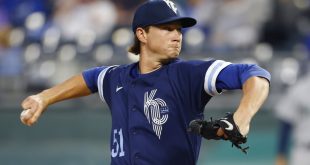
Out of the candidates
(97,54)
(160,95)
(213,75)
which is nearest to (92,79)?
(160,95)

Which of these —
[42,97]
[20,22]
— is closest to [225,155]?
[20,22]

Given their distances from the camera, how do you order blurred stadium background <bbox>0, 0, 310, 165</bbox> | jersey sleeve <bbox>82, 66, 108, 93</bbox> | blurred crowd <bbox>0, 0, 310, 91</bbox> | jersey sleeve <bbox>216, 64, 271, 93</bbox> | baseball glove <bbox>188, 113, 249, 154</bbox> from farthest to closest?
blurred crowd <bbox>0, 0, 310, 91</bbox>
blurred stadium background <bbox>0, 0, 310, 165</bbox>
jersey sleeve <bbox>82, 66, 108, 93</bbox>
jersey sleeve <bbox>216, 64, 271, 93</bbox>
baseball glove <bbox>188, 113, 249, 154</bbox>

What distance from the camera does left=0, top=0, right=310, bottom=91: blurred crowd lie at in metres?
9.50

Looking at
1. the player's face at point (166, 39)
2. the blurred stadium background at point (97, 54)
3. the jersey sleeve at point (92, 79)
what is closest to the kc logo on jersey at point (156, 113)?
the player's face at point (166, 39)

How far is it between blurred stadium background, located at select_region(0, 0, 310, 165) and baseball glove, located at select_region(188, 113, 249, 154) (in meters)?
5.03

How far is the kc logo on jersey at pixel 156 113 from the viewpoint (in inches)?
158

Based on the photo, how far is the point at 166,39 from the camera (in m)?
4.07

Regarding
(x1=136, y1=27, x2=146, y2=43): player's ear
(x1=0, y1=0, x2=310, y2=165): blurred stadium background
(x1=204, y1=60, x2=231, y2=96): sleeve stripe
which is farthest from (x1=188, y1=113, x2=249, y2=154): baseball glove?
(x1=0, y1=0, x2=310, y2=165): blurred stadium background

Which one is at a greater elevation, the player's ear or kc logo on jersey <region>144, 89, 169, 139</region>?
the player's ear

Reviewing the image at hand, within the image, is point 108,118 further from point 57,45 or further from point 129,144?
point 129,144

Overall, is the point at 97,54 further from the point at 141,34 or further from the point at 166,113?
the point at 166,113

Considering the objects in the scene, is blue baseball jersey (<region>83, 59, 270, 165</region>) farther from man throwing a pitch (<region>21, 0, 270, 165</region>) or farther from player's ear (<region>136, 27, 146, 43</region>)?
player's ear (<region>136, 27, 146, 43</region>)

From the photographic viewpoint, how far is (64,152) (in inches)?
344

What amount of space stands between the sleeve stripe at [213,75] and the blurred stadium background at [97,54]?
4716 millimetres
